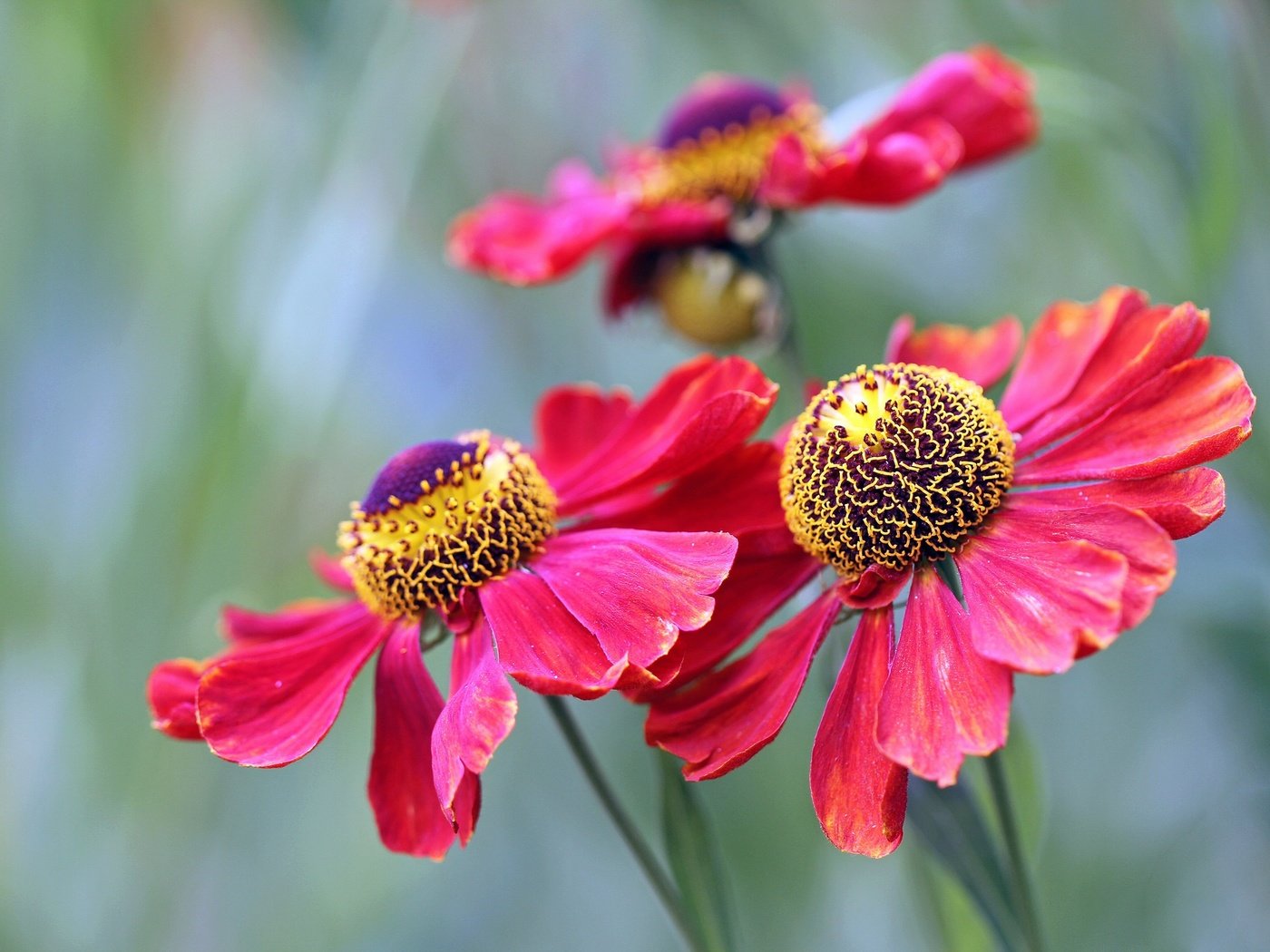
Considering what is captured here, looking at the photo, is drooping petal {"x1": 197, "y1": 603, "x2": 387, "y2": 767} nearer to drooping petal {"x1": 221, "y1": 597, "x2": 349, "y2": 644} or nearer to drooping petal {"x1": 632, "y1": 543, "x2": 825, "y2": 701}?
drooping petal {"x1": 221, "y1": 597, "x2": 349, "y2": 644}

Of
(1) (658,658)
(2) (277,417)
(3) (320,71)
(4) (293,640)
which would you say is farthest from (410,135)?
(1) (658,658)

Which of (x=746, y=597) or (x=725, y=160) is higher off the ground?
(x=725, y=160)

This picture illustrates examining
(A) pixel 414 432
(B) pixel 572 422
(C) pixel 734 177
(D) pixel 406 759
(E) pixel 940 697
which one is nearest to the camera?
(E) pixel 940 697

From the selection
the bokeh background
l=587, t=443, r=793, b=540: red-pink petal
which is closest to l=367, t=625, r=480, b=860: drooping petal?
l=587, t=443, r=793, b=540: red-pink petal

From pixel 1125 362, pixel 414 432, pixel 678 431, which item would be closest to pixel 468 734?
pixel 678 431

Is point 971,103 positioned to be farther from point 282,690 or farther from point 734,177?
point 282,690

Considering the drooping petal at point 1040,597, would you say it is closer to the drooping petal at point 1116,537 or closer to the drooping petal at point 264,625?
the drooping petal at point 1116,537

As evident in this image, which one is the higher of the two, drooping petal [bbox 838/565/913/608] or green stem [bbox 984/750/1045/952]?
drooping petal [bbox 838/565/913/608]

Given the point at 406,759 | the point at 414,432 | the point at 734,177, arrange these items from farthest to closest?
the point at 414,432 < the point at 734,177 < the point at 406,759
